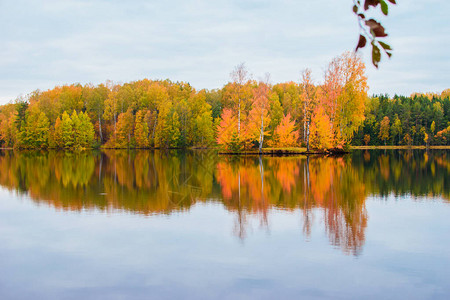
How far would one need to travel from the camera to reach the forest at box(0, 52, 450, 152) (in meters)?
46.7

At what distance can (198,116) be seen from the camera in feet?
244

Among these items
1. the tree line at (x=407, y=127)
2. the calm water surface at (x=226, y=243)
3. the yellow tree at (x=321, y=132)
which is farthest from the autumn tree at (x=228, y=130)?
the tree line at (x=407, y=127)

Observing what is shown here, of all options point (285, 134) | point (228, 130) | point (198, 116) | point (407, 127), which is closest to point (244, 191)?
point (228, 130)

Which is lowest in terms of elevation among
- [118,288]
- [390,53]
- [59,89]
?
[118,288]

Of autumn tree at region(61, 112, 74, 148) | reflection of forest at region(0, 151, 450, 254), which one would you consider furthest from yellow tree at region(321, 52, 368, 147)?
autumn tree at region(61, 112, 74, 148)

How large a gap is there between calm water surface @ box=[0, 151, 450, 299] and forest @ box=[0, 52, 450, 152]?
3049 cm

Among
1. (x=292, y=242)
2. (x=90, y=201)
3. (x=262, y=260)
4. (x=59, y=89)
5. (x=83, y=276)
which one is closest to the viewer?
(x=83, y=276)

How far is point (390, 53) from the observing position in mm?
2076

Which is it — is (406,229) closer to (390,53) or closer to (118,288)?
(118,288)

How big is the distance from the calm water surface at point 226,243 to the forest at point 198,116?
30.5 metres

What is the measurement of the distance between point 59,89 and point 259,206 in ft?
302

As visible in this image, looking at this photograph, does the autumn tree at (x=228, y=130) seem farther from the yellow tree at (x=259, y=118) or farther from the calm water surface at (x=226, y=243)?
the calm water surface at (x=226, y=243)

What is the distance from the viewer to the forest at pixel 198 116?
4669 cm

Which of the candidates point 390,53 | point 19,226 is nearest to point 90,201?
point 19,226
